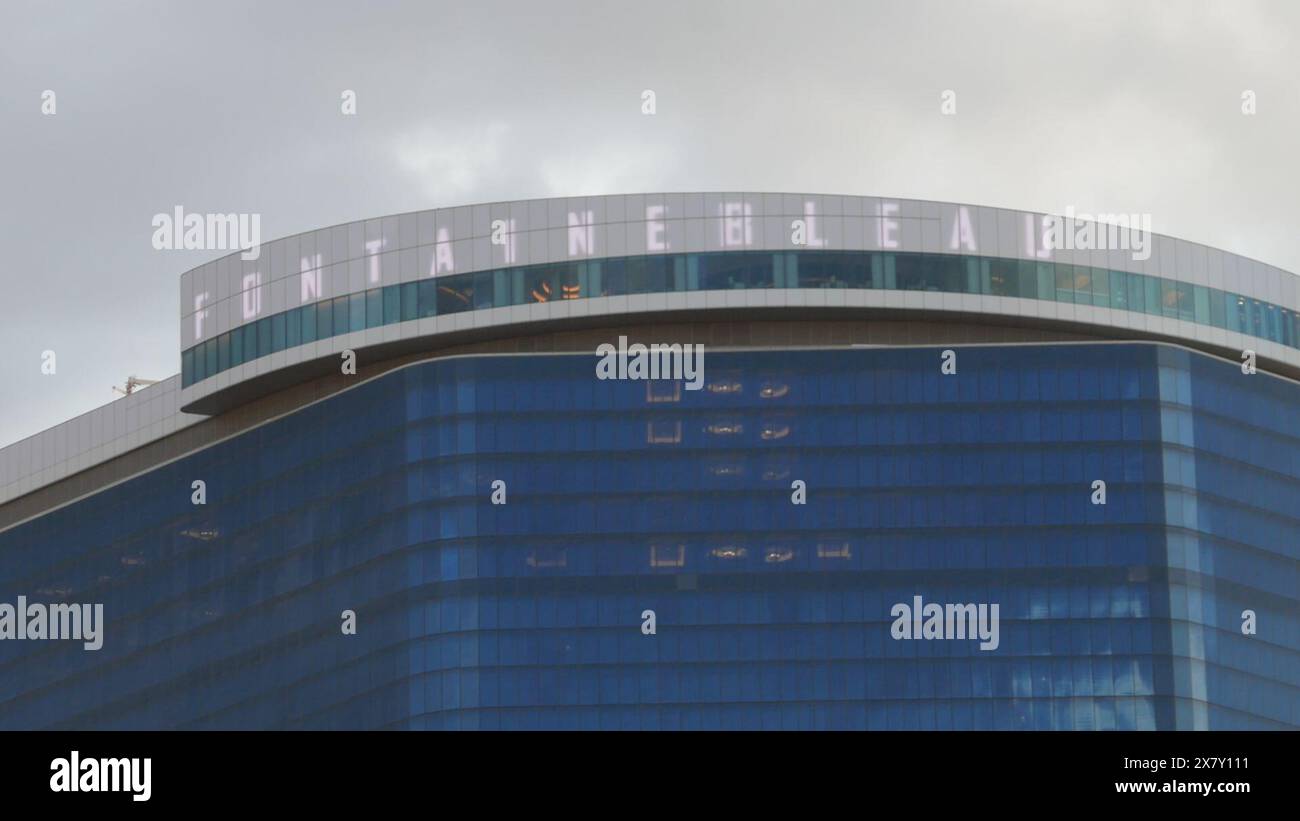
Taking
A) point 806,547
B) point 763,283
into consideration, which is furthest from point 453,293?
point 806,547

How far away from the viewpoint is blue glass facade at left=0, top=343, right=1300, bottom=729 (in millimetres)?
177375

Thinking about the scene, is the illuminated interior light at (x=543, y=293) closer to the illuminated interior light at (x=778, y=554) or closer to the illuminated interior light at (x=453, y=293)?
the illuminated interior light at (x=453, y=293)

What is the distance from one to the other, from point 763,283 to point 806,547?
16880 millimetres

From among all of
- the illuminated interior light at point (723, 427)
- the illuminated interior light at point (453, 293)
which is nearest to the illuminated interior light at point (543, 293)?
the illuminated interior light at point (453, 293)

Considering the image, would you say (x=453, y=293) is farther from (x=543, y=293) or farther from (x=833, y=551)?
(x=833, y=551)

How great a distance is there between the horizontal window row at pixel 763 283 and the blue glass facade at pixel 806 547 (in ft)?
15.7

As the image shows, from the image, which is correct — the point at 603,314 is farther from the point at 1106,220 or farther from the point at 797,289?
the point at 1106,220

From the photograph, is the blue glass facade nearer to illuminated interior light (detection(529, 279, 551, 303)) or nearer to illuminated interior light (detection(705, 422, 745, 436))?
illuminated interior light (detection(705, 422, 745, 436))

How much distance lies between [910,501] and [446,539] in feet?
91.8

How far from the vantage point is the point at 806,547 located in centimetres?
18012

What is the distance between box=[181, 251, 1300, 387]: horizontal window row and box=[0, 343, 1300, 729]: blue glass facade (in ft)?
15.7

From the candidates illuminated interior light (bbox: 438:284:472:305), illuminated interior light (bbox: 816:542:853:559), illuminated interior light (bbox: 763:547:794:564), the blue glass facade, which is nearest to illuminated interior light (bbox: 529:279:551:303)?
illuminated interior light (bbox: 438:284:472:305)

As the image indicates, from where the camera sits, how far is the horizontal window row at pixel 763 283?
18500 cm
